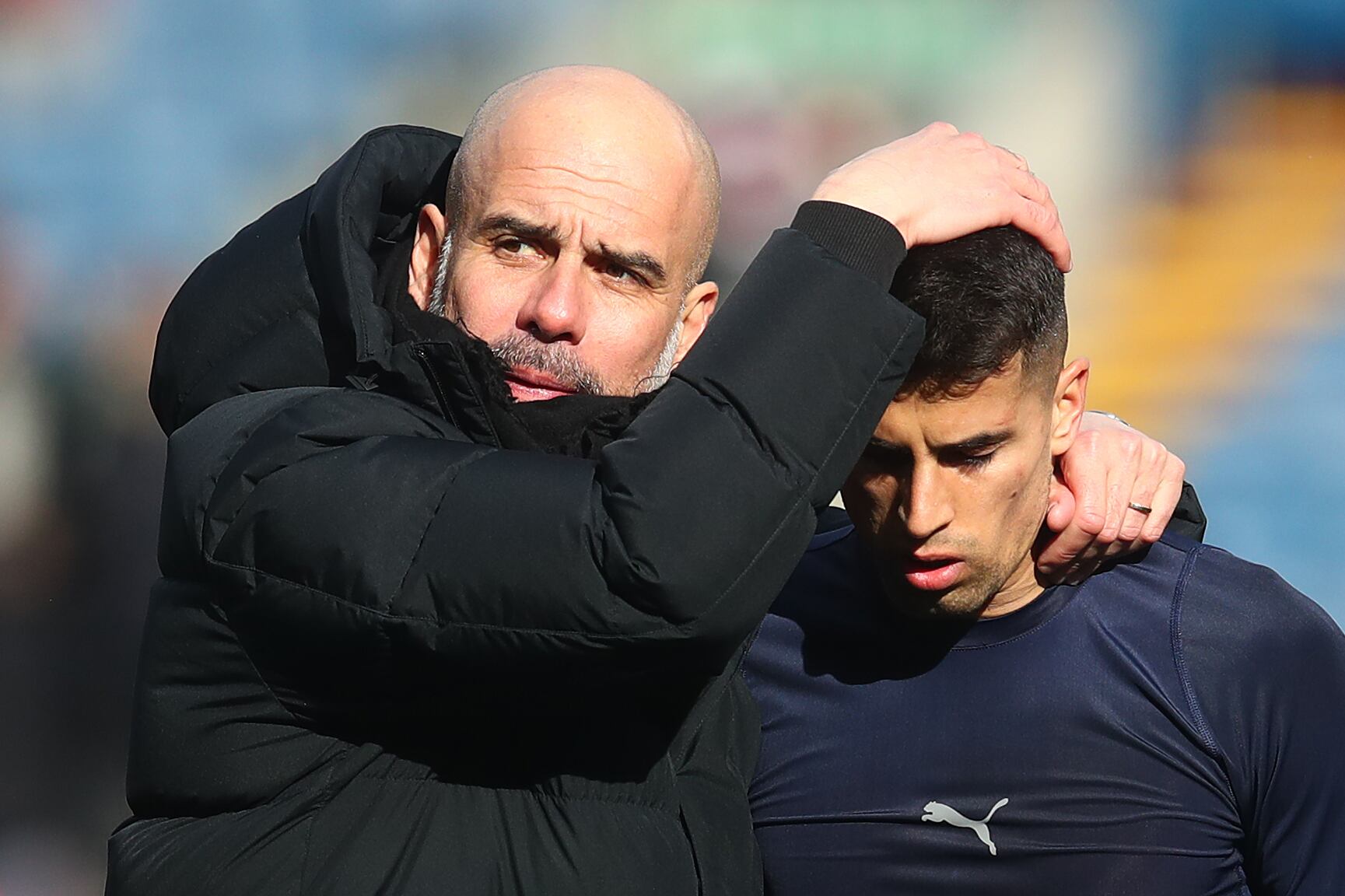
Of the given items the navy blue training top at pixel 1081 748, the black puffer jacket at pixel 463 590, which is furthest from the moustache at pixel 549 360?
the navy blue training top at pixel 1081 748

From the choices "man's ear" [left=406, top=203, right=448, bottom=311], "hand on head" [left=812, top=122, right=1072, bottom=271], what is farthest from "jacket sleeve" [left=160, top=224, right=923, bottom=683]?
"man's ear" [left=406, top=203, right=448, bottom=311]

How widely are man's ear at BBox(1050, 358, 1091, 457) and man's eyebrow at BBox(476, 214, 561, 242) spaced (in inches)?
30.3

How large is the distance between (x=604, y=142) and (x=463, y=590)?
0.78 m

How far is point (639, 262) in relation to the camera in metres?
1.91

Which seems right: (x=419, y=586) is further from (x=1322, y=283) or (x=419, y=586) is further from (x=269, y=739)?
(x=1322, y=283)

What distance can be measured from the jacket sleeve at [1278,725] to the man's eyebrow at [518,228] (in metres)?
1.01

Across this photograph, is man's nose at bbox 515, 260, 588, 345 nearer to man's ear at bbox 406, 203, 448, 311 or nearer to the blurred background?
man's ear at bbox 406, 203, 448, 311

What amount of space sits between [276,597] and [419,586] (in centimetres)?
15

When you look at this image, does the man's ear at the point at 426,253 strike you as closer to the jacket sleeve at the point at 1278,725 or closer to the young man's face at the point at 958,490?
the young man's face at the point at 958,490

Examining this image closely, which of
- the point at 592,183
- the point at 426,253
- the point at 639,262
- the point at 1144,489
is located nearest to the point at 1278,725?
the point at 1144,489

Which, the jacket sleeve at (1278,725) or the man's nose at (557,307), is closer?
the man's nose at (557,307)

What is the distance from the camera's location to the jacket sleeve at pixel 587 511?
1.33 m

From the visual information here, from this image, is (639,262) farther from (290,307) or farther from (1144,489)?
(1144,489)

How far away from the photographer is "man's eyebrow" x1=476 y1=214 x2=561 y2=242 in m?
1.87
